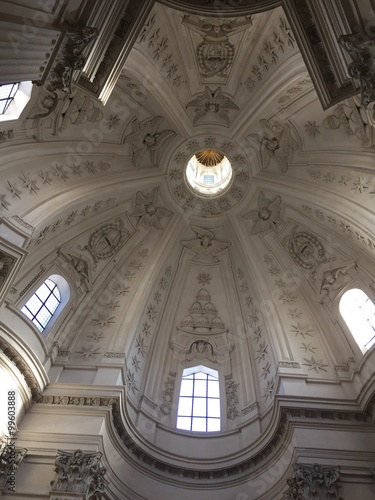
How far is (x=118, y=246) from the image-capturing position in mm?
19141

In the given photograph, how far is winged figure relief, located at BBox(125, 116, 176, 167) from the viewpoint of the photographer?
17.5m

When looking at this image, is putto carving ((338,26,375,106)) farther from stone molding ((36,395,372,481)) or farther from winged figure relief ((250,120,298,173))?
stone molding ((36,395,372,481))

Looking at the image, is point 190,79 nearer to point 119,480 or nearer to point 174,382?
point 174,382

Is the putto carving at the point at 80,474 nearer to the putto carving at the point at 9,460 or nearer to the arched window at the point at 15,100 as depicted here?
the putto carving at the point at 9,460

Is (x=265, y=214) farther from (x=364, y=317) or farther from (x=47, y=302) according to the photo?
(x=47, y=302)

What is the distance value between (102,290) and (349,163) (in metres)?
10.0

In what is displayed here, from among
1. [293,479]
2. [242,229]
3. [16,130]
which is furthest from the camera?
[242,229]

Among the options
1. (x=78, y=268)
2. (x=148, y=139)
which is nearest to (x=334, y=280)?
(x=148, y=139)

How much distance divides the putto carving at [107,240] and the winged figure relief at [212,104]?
5246mm

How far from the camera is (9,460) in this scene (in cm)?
1180

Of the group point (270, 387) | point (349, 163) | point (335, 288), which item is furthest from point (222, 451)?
point (349, 163)

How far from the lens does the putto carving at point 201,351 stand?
1842cm

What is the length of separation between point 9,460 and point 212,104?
1343cm

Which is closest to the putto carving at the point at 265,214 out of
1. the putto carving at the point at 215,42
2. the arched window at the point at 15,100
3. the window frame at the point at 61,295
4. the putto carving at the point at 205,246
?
the putto carving at the point at 205,246
